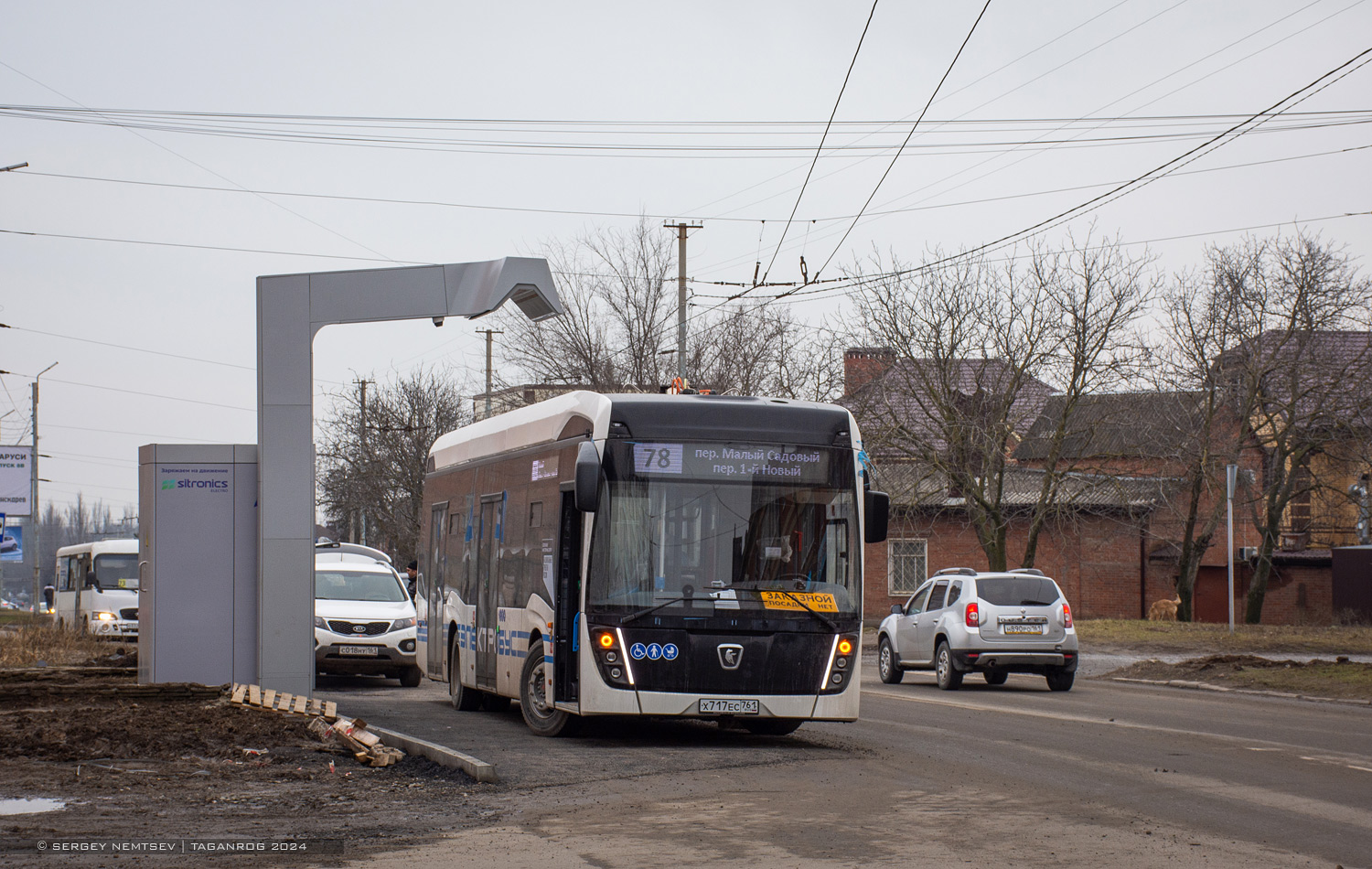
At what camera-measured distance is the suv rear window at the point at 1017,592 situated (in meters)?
19.9

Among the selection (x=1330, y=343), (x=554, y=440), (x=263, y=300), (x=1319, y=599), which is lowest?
(x=1319, y=599)

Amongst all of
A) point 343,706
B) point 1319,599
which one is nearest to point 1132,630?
point 1319,599

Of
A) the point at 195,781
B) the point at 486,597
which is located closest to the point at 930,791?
the point at 195,781

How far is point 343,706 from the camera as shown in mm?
15555

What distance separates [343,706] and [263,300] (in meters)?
4.61

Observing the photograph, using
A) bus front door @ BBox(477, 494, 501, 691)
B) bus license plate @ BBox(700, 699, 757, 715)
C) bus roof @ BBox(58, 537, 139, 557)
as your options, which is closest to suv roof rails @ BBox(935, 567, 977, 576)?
bus front door @ BBox(477, 494, 501, 691)

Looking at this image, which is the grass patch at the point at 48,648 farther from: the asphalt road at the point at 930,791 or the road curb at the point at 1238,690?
the road curb at the point at 1238,690

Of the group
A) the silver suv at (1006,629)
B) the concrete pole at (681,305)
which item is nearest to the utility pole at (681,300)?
the concrete pole at (681,305)

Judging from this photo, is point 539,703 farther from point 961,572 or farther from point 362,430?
point 362,430

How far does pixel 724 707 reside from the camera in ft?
37.7

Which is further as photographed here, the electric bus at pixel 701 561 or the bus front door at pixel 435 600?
the bus front door at pixel 435 600

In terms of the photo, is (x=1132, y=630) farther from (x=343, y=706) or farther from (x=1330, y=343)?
(x=343, y=706)

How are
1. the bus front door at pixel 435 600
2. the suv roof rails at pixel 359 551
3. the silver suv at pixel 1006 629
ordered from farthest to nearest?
the suv roof rails at pixel 359 551 < the silver suv at pixel 1006 629 < the bus front door at pixel 435 600

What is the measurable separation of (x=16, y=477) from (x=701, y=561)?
35492 mm
